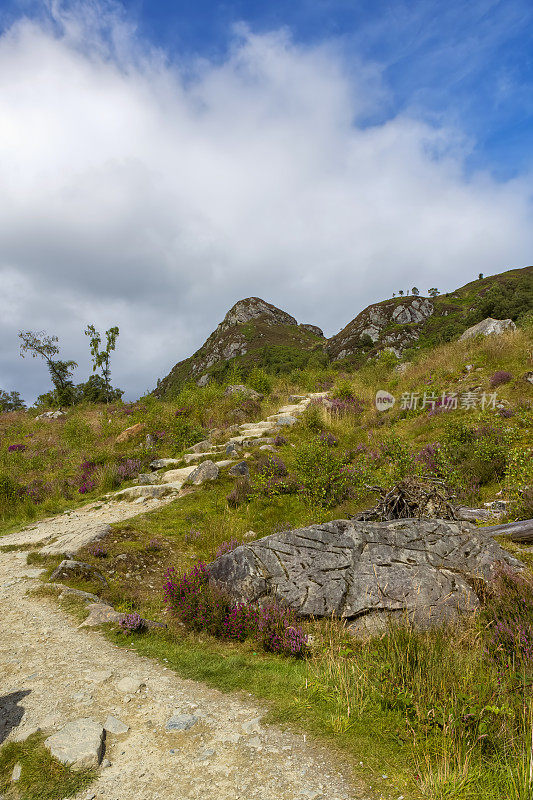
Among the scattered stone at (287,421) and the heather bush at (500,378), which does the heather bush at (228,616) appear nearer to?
the scattered stone at (287,421)

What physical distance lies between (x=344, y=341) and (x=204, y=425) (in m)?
79.6

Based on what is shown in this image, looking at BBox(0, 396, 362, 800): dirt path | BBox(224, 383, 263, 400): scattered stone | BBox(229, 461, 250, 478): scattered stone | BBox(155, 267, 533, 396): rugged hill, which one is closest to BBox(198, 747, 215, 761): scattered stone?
BBox(0, 396, 362, 800): dirt path

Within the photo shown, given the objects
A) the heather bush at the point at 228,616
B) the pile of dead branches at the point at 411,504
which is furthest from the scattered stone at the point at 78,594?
the pile of dead branches at the point at 411,504

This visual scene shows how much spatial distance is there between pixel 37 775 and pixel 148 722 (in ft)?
3.21

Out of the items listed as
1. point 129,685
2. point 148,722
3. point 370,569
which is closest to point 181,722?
point 148,722

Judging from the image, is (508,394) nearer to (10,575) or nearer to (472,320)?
(10,575)

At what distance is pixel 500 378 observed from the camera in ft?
47.5

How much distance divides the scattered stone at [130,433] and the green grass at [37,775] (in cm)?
1603

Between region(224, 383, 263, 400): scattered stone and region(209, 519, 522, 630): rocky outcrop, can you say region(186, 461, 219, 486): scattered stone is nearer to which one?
region(209, 519, 522, 630): rocky outcrop

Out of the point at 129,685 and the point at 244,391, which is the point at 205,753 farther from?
the point at 244,391

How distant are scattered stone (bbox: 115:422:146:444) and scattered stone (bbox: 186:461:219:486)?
7.16m

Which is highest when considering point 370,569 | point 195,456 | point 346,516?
point 195,456

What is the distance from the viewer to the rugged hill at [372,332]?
187ft

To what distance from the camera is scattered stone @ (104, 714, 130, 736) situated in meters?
3.46
